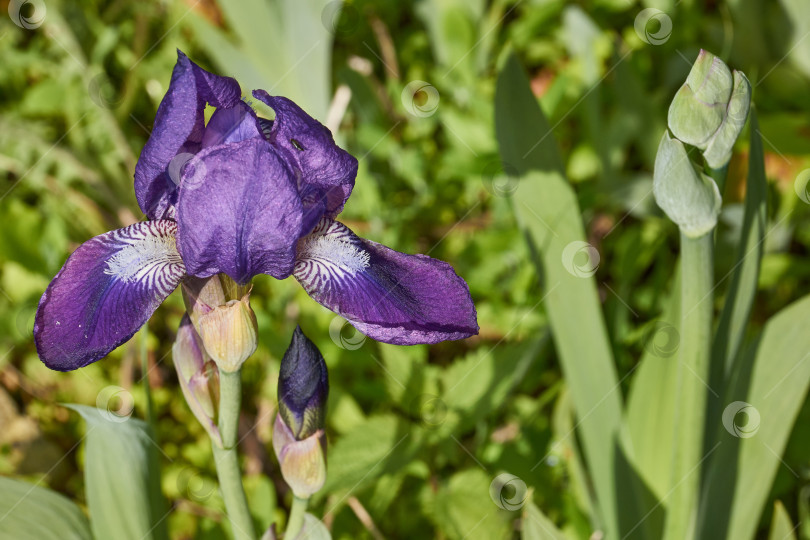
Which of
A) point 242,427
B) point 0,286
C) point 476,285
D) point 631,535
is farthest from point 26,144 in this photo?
point 631,535

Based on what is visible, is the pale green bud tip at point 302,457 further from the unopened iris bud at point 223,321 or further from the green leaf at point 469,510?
the green leaf at point 469,510

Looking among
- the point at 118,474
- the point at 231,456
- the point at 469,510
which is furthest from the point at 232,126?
the point at 469,510

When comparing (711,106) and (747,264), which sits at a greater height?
(711,106)

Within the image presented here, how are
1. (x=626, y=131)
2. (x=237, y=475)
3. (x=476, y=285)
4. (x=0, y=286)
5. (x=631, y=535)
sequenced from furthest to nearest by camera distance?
(x=0, y=286), (x=626, y=131), (x=476, y=285), (x=631, y=535), (x=237, y=475)

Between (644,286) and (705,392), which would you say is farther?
(644,286)

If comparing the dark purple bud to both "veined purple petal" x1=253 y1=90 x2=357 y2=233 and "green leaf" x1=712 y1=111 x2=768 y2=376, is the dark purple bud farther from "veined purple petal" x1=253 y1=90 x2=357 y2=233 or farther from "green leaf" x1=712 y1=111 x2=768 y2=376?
"green leaf" x1=712 y1=111 x2=768 y2=376

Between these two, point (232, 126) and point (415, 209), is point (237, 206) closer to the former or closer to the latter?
point (232, 126)

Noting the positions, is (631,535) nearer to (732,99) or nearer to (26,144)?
(732,99)
